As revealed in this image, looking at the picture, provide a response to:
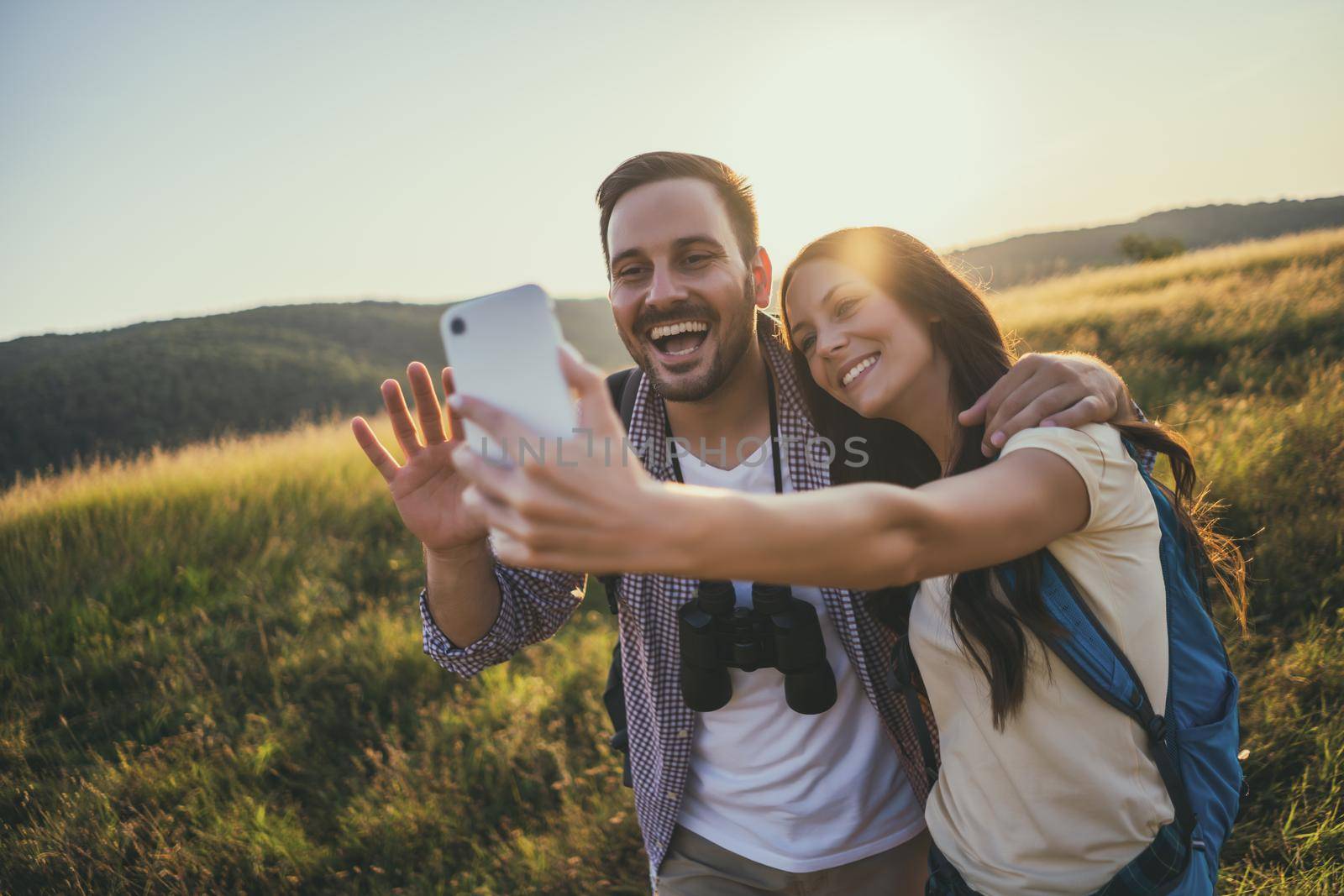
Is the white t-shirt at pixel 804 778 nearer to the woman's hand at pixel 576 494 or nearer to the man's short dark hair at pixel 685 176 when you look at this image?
the man's short dark hair at pixel 685 176

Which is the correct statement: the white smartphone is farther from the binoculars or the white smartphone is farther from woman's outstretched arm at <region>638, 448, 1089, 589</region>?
the binoculars

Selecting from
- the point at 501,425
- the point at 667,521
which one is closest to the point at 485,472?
the point at 501,425

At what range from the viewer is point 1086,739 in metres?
1.45

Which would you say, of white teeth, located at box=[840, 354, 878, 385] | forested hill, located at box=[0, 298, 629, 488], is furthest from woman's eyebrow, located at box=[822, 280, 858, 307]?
forested hill, located at box=[0, 298, 629, 488]

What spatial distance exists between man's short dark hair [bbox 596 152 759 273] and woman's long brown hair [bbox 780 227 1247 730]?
22.0 inches

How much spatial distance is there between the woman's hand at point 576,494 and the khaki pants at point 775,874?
6.39 ft

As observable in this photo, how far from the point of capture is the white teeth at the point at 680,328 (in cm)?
233

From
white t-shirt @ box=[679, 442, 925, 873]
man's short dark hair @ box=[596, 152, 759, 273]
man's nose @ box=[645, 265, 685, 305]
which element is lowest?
white t-shirt @ box=[679, 442, 925, 873]

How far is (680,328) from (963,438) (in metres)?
1.03

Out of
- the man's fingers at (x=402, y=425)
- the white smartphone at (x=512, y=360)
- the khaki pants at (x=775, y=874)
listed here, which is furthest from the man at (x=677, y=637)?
the white smartphone at (x=512, y=360)

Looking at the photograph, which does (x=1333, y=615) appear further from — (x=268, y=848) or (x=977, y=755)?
(x=268, y=848)

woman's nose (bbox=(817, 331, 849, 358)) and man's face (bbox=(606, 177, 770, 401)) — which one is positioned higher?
man's face (bbox=(606, 177, 770, 401))

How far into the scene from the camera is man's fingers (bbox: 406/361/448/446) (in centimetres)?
158

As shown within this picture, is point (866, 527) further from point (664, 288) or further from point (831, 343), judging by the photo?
point (664, 288)
